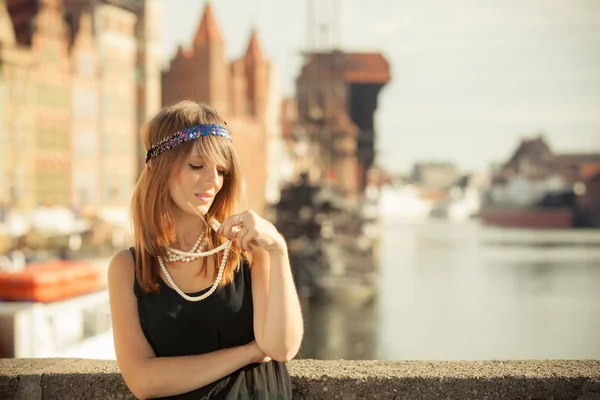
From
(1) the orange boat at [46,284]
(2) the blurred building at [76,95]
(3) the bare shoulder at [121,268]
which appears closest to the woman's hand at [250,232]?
(3) the bare shoulder at [121,268]

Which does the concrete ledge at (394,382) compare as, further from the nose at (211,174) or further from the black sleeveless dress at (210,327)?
the nose at (211,174)

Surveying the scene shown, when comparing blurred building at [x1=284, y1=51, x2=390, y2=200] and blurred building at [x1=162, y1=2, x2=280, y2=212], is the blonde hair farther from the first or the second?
blurred building at [x1=284, y1=51, x2=390, y2=200]

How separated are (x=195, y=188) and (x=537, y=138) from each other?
5095 inches

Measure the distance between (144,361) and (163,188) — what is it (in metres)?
0.40

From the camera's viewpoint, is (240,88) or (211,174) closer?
(211,174)

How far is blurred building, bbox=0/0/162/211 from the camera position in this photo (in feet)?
120

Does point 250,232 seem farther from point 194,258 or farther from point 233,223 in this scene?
point 194,258

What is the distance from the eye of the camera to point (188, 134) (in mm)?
1909

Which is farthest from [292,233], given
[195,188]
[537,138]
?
[537,138]

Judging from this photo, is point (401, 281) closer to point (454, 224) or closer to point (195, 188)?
point (195, 188)

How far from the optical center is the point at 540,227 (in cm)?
10844

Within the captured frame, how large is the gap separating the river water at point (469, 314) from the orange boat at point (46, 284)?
20.6ft

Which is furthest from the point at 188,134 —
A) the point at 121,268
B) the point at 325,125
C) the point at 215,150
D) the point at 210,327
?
the point at 325,125

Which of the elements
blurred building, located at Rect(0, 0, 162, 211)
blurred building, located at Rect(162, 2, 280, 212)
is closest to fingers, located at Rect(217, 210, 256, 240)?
blurred building, located at Rect(0, 0, 162, 211)
